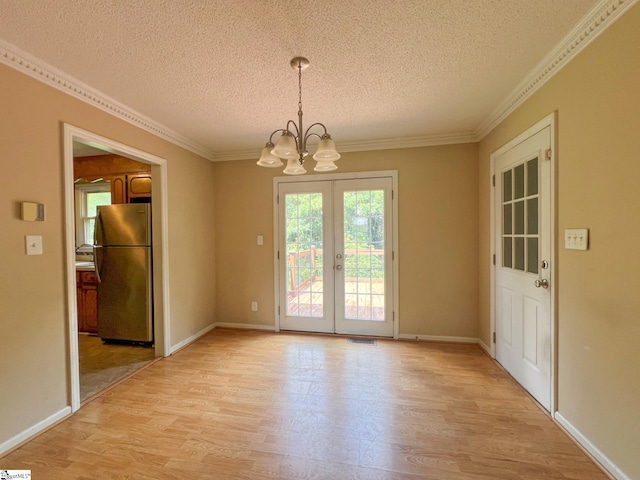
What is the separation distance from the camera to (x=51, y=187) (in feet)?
6.31

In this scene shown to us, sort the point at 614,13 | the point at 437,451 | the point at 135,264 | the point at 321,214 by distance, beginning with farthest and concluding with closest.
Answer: the point at 321,214 < the point at 135,264 < the point at 437,451 < the point at 614,13

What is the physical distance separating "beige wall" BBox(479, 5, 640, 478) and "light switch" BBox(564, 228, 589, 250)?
3cm

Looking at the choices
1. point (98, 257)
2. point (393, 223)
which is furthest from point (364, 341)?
point (98, 257)

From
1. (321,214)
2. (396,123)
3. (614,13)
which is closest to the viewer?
(614,13)

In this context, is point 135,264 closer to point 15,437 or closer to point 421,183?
point 15,437

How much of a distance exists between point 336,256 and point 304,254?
0.43 metres

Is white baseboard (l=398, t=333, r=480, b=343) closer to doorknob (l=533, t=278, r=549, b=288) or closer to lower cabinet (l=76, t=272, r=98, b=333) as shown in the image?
doorknob (l=533, t=278, r=549, b=288)

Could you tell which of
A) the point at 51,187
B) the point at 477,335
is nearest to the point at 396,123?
the point at 477,335

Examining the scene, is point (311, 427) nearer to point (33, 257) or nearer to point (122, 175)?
point (33, 257)

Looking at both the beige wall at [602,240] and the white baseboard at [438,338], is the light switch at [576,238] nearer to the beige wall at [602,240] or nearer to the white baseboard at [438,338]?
the beige wall at [602,240]

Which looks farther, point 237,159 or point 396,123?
point 237,159

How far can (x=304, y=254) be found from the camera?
3.67 metres

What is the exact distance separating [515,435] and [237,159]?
12.9 ft

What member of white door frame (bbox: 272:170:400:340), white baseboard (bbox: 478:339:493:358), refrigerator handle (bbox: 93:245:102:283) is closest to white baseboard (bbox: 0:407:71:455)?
refrigerator handle (bbox: 93:245:102:283)
